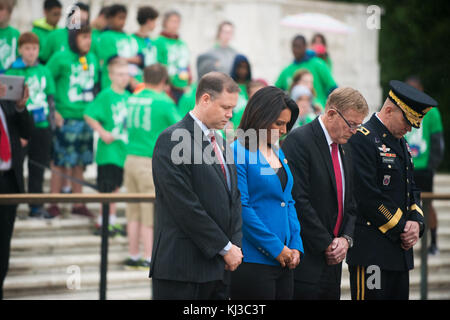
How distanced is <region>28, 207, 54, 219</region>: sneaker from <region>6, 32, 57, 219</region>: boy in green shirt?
Answer: 69 cm

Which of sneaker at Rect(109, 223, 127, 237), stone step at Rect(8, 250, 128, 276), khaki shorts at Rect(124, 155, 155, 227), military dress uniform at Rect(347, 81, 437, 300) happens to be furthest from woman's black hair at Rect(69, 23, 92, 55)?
military dress uniform at Rect(347, 81, 437, 300)

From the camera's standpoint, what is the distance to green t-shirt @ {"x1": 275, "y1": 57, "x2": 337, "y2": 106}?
10.3 metres

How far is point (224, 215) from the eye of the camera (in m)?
4.67

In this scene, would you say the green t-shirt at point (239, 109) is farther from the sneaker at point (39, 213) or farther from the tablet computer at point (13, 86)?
the tablet computer at point (13, 86)

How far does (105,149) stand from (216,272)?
165 inches

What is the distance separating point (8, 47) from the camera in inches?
340

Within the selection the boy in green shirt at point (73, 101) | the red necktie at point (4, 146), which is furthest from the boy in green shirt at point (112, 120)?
the red necktie at point (4, 146)

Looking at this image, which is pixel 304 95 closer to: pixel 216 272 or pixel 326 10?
pixel 216 272

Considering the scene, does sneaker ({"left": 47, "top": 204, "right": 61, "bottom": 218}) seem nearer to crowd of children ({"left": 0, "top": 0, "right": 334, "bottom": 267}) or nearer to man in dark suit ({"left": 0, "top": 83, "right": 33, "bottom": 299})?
crowd of children ({"left": 0, "top": 0, "right": 334, "bottom": 267})

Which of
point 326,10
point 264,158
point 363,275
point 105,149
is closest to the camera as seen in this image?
point 264,158

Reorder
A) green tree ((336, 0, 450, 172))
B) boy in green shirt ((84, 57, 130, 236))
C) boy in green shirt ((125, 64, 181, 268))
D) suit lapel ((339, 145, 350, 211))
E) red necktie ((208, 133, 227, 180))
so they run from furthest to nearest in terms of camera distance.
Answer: green tree ((336, 0, 450, 172)) < boy in green shirt ((84, 57, 130, 236)) < boy in green shirt ((125, 64, 181, 268)) < suit lapel ((339, 145, 350, 211)) < red necktie ((208, 133, 227, 180))

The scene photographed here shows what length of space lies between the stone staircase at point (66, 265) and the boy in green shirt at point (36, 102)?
714mm

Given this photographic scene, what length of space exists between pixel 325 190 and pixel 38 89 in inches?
159

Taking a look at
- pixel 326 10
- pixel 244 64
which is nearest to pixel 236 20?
pixel 326 10
